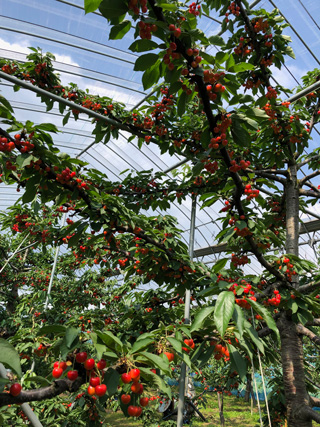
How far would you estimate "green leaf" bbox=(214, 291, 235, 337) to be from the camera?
3.74 feet

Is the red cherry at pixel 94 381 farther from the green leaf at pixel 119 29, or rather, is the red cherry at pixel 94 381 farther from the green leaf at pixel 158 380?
the green leaf at pixel 119 29

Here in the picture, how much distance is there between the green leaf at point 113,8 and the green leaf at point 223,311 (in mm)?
1213

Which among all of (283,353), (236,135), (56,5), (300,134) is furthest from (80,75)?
(283,353)

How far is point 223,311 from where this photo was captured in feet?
3.88

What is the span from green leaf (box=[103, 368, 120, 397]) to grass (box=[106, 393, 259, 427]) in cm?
880

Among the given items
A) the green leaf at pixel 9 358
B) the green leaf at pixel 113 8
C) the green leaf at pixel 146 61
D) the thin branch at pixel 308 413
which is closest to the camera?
the green leaf at pixel 9 358

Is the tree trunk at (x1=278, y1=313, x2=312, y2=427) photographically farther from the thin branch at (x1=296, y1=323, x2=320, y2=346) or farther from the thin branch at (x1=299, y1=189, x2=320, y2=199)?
the thin branch at (x1=299, y1=189, x2=320, y2=199)

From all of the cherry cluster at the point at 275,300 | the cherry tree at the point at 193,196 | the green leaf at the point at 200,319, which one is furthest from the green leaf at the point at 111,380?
the cherry cluster at the point at 275,300

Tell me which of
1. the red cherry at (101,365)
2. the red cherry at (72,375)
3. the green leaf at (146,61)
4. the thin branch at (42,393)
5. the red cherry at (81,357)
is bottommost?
the thin branch at (42,393)

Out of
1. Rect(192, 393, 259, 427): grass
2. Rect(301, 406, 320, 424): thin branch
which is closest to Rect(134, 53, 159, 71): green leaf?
Rect(301, 406, 320, 424): thin branch

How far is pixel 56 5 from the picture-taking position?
5.67 meters

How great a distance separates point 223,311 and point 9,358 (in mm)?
781

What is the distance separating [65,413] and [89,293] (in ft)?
9.45

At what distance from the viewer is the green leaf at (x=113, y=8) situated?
1.04 meters
